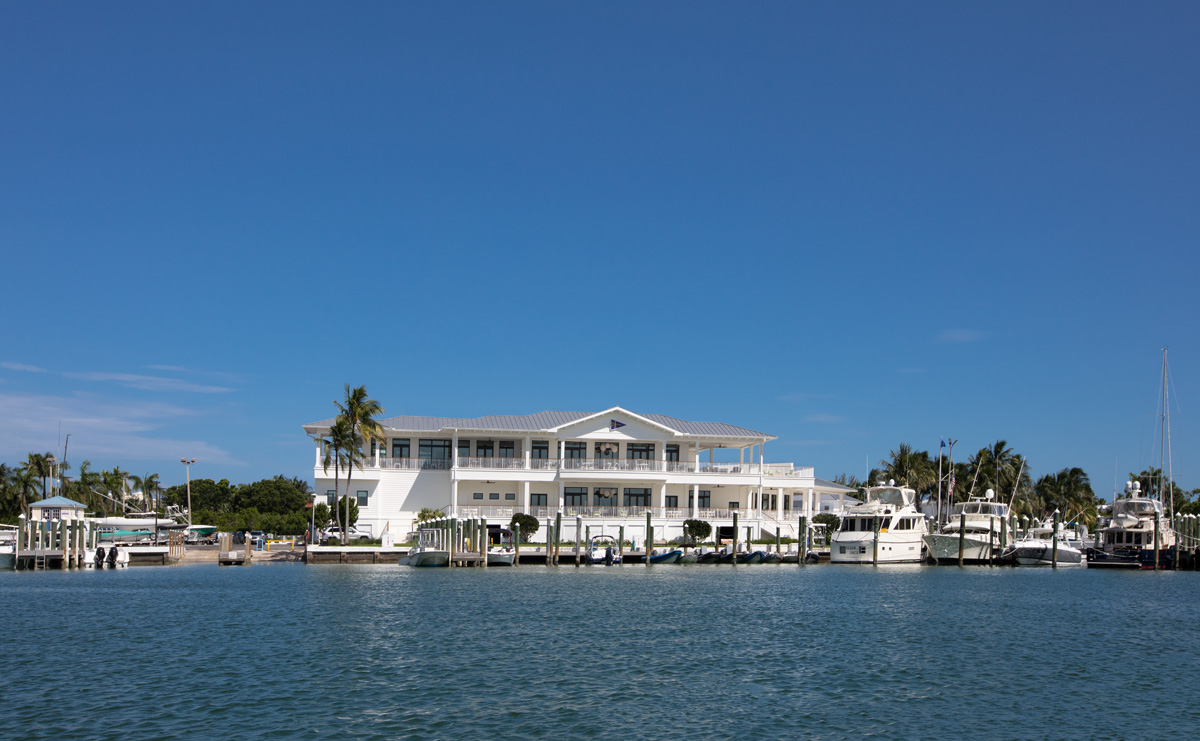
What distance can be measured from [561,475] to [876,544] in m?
21.2

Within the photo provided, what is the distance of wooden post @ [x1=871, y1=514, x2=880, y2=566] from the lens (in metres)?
61.4

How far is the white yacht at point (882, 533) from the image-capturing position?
62.4 meters

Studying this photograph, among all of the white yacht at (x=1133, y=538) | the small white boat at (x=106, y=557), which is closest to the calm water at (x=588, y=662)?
the small white boat at (x=106, y=557)

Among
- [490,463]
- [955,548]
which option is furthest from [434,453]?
[955,548]

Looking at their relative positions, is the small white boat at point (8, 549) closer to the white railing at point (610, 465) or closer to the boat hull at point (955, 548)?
the white railing at point (610, 465)

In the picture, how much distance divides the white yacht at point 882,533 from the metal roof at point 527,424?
35.7 feet

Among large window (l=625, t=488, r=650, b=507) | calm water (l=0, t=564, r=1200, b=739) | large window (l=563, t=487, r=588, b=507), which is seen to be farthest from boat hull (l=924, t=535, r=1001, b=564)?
large window (l=563, t=487, r=588, b=507)

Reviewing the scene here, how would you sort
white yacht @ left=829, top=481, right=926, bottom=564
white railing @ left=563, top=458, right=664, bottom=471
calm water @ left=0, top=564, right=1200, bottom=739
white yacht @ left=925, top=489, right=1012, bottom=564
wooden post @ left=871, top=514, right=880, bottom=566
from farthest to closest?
1. white railing @ left=563, top=458, right=664, bottom=471
2. white yacht @ left=925, top=489, right=1012, bottom=564
3. white yacht @ left=829, top=481, right=926, bottom=564
4. wooden post @ left=871, top=514, right=880, bottom=566
5. calm water @ left=0, top=564, right=1200, bottom=739

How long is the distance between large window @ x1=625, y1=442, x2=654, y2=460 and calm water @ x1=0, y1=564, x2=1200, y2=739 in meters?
26.9

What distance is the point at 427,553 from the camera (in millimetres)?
57594

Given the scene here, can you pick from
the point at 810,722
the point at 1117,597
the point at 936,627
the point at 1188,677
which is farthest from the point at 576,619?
the point at 1117,597

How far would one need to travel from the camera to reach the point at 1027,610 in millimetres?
39406

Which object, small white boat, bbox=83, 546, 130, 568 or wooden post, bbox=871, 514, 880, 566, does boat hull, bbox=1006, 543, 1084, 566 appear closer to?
wooden post, bbox=871, 514, 880, 566

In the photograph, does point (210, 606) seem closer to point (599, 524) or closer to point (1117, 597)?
point (599, 524)
